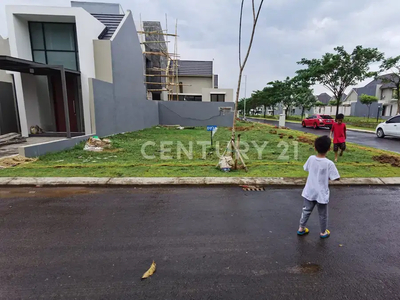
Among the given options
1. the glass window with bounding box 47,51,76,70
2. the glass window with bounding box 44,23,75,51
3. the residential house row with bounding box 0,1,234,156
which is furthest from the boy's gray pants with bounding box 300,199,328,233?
the glass window with bounding box 44,23,75,51

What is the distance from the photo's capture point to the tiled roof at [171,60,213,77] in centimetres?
3128

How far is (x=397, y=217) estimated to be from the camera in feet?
11.4

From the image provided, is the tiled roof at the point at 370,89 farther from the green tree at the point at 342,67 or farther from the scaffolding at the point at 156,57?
the scaffolding at the point at 156,57

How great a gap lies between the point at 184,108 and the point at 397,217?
1934 cm

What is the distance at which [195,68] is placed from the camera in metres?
31.8

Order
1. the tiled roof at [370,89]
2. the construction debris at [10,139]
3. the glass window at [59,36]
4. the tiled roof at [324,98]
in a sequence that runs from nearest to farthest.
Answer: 1. the construction debris at [10,139]
2. the glass window at [59,36]
3. the tiled roof at [370,89]
4. the tiled roof at [324,98]

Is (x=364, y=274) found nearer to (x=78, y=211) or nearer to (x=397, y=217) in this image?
(x=397, y=217)

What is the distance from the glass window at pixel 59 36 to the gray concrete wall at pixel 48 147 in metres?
5.21

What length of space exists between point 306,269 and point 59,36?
45.3ft

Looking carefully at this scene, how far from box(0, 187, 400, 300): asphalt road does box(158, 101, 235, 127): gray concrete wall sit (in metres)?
17.9

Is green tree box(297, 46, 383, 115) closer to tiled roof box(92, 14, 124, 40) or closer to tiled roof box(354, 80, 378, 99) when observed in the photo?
tiled roof box(92, 14, 124, 40)

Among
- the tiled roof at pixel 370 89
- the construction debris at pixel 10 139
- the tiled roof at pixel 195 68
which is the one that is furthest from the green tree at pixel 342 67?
the tiled roof at pixel 370 89

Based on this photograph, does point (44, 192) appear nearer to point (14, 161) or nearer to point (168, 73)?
point (14, 161)

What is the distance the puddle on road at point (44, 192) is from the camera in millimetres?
4273
